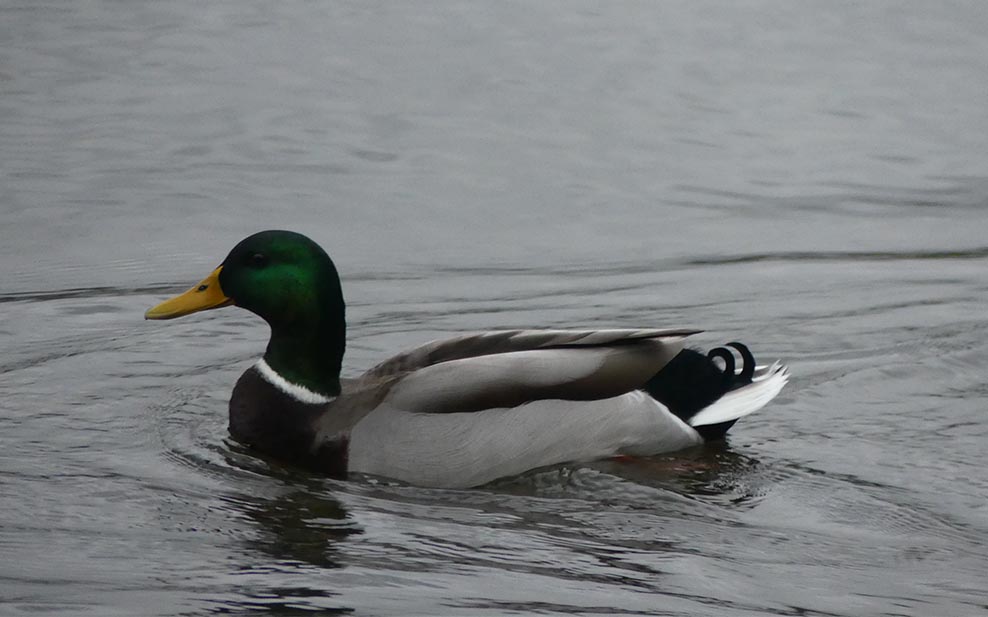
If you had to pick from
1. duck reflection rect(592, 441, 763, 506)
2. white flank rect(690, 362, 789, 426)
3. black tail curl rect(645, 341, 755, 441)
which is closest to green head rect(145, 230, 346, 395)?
duck reflection rect(592, 441, 763, 506)

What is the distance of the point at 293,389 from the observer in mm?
6707

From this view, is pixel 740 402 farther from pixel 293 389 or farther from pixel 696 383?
pixel 293 389

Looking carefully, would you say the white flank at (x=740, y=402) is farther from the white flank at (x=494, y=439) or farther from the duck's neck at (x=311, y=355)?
the duck's neck at (x=311, y=355)

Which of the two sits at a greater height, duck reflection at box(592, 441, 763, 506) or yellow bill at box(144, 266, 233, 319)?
yellow bill at box(144, 266, 233, 319)

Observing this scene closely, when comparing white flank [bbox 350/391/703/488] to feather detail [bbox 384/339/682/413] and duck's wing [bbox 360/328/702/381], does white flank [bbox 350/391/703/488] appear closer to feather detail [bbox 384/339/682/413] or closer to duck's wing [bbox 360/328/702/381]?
feather detail [bbox 384/339/682/413]

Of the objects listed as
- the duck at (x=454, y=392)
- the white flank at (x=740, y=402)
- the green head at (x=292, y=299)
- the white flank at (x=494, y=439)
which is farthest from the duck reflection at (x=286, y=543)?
the white flank at (x=740, y=402)

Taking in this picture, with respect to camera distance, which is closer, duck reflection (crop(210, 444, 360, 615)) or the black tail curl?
duck reflection (crop(210, 444, 360, 615))

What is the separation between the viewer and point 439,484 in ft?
20.7

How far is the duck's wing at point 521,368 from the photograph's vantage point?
6.40 meters

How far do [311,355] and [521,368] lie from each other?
86cm

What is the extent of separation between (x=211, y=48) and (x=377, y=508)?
26.3 feet

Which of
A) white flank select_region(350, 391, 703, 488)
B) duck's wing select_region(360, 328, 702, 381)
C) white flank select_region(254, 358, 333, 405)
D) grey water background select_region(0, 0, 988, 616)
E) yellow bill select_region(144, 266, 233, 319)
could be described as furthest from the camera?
yellow bill select_region(144, 266, 233, 319)

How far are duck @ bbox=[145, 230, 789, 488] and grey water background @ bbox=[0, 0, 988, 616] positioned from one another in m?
0.12

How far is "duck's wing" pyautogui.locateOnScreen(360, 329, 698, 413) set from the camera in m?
6.40
